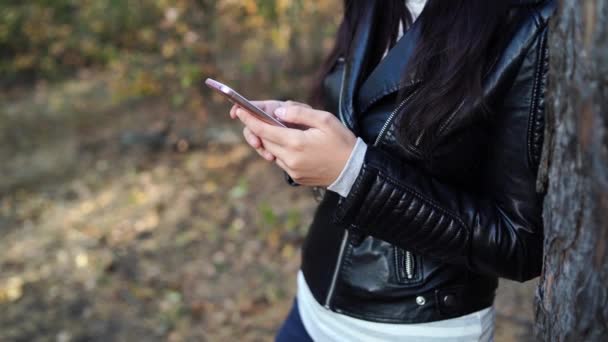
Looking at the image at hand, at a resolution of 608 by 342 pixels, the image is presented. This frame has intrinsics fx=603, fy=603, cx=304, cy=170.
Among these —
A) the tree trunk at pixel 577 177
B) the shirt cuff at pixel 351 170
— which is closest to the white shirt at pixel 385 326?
the shirt cuff at pixel 351 170

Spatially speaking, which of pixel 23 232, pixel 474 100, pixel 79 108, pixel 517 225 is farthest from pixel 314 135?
pixel 79 108

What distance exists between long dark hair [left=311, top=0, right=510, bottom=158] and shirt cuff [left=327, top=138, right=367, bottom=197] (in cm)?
11

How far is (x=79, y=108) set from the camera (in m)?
6.00

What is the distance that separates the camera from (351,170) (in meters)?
1.07

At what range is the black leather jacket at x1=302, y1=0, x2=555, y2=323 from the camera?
41.4 inches

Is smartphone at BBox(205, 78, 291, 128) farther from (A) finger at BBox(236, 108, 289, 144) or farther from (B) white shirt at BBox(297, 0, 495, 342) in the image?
(B) white shirt at BBox(297, 0, 495, 342)

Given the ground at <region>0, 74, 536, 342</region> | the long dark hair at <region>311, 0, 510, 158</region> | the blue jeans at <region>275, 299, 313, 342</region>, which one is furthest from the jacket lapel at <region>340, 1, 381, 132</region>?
the ground at <region>0, 74, 536, 342</region>

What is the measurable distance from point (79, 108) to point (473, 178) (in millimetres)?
5498

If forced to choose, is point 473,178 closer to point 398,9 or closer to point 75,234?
point 398,9

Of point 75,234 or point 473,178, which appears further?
point 75,234

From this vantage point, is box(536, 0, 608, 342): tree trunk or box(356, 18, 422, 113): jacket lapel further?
box(356, 18, 422, 113): jacket lapel

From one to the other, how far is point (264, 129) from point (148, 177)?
360 cm

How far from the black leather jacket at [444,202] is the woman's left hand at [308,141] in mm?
54

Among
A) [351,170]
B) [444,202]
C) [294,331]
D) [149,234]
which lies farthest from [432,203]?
[149,234]
